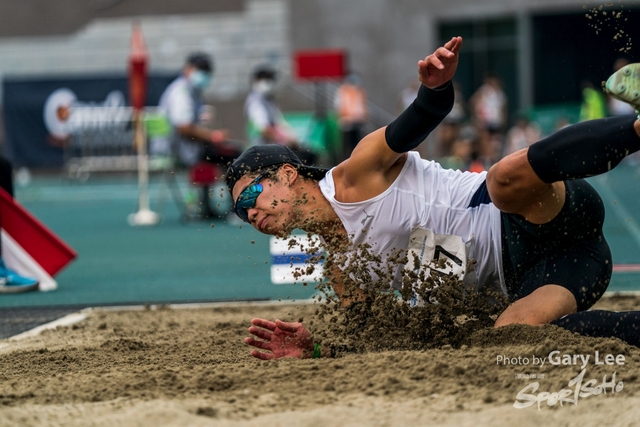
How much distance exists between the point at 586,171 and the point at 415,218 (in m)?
0.76

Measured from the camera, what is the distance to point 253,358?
4.16 m

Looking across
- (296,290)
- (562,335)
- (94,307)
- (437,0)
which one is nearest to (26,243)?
(94,307)

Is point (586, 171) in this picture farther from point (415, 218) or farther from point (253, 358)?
point (253, 358)

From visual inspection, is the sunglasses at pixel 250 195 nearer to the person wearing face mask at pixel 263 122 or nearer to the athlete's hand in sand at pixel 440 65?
the athlete's hand in sand at pixel 440 65

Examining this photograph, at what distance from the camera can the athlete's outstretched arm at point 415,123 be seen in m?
3.78

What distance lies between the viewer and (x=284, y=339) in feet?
12.8

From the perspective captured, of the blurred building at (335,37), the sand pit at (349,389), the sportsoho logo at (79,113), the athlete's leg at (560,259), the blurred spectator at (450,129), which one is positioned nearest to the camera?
the sand pit at (349,389)

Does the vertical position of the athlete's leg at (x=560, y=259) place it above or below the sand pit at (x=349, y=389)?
above

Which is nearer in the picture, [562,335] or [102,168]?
[562,335]

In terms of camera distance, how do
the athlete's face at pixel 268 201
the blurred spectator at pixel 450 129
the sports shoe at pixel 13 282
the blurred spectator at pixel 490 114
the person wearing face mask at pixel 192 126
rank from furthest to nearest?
the blurred spectator at pixel 450 129 → the blurred spectator at pixel 490 114 → the person wearing face mask at pixel 192 126 → the sports shoe at pixel 13 282 → the athlete's face at pixel 268 201

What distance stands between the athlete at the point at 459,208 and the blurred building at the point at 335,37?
23.8m

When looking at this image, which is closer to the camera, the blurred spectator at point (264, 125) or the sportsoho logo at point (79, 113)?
the blurred spectator at point (264, 125)

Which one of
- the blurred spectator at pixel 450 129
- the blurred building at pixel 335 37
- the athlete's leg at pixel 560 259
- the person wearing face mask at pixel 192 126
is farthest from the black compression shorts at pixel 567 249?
the blurred building at pixel 335 37

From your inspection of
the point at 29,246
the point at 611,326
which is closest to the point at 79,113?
the point at 29,246
